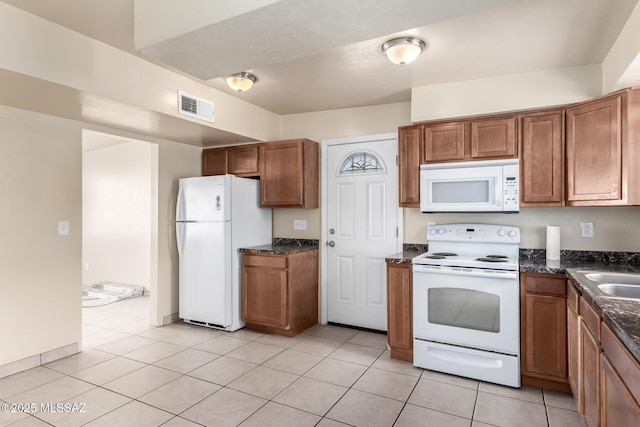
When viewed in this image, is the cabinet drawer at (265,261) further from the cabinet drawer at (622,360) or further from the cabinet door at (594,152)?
the cabinet drawer at (622,360)

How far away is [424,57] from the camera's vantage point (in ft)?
8.93

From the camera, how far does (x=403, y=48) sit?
2.45 meters

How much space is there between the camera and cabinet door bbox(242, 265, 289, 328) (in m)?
3.71

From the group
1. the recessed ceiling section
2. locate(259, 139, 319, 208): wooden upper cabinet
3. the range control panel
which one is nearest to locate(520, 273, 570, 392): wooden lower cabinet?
the range control panel

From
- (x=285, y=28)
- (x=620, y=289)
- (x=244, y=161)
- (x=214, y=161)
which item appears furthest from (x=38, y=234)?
(x=620, y=289)

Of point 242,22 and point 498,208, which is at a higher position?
point 242,22

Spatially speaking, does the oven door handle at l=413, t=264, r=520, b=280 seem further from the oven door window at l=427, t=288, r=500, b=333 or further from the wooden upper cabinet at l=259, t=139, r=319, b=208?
the wooden upper cabinet at l=259, t=139, r=319, b=208

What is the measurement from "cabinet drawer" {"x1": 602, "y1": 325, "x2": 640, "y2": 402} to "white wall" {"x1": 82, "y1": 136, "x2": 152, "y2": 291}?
18.2 ft

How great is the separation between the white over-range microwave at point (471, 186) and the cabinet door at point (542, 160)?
0.08 m

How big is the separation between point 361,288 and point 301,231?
38.8 inches

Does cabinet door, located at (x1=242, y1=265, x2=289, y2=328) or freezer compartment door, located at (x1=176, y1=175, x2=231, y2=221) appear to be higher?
freezer compartment door, located at (x1=176, y1=175, x2=231, y2=221)

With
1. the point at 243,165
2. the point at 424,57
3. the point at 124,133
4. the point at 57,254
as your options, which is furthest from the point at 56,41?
the point at 424,57

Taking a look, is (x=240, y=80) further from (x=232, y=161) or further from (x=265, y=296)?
(x=265, y=296)

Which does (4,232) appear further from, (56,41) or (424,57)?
(424,57)
